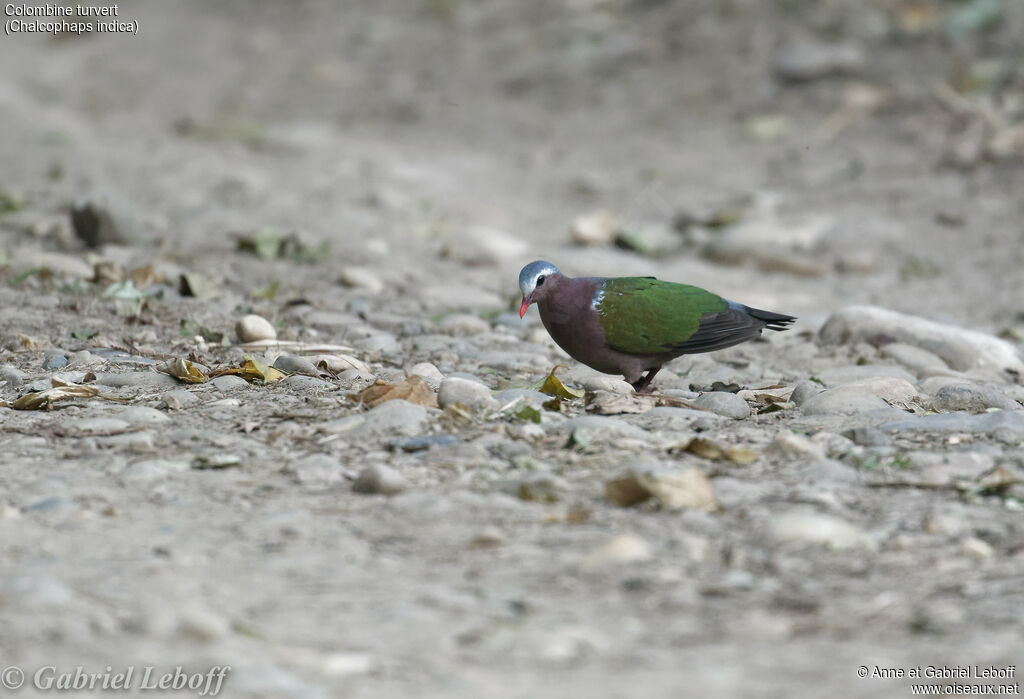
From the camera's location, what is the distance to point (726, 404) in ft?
13.9

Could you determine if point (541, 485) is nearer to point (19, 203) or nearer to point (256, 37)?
point (19, 203)

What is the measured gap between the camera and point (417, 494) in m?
3.32

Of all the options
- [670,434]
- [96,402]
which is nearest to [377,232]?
[96,402]

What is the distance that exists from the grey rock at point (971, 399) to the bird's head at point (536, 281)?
1.49 meters

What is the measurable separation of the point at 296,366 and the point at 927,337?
9.63 feet

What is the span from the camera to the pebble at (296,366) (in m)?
4.65

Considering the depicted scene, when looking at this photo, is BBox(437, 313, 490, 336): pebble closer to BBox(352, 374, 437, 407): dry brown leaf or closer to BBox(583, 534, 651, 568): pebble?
BBox(352, 374, 437, 407): dry brown leaf

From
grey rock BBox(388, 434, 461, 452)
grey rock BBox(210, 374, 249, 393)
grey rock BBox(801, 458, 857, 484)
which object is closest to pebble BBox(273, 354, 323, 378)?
grey rock BBox(210, 374, 249, 393)

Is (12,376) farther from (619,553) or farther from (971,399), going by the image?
(971,399)

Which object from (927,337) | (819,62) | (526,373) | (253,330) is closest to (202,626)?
(526,373)

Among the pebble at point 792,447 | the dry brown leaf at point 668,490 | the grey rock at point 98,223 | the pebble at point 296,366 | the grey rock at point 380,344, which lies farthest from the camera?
the grey rock at point 98,223

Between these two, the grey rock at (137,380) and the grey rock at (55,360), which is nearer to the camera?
the grey rock at (137,380)

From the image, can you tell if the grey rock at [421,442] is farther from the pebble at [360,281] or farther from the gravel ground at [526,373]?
the pebble at [360,281]

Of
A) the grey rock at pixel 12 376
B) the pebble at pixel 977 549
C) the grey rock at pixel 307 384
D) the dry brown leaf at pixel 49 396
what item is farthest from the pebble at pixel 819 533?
the grey rock at pixel 12 376
